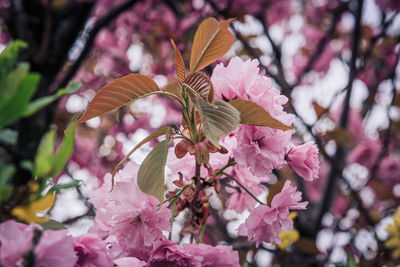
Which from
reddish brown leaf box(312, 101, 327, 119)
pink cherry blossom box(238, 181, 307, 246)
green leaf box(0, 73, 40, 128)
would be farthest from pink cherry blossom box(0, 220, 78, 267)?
reddish brown leaf box(312, 101, 327, 119)

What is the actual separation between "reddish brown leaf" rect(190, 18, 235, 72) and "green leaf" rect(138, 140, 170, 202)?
19 cm

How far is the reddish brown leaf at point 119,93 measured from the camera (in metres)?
0.56

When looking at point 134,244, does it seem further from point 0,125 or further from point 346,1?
point 346,1

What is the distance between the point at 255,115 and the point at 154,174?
201 mm

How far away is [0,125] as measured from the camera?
390mm

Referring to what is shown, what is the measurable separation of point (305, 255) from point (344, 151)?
789 millimetres

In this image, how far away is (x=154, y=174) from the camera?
56 centimetres

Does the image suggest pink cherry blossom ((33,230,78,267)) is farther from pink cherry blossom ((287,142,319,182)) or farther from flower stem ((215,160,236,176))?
pink cherry blossom ((287,142,319,182))

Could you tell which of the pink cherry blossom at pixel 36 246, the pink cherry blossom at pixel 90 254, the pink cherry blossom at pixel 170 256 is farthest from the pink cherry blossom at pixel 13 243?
the pink cherry blossom at pixel 170 256

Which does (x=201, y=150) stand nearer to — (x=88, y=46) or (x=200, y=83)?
(x=200, y=83)

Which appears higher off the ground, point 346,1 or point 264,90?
point 264,90

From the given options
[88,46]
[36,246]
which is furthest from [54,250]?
[88,46]

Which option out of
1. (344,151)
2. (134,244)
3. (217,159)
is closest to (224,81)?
(217,159)

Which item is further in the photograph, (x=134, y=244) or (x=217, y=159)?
(x=217, y=159)
